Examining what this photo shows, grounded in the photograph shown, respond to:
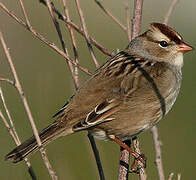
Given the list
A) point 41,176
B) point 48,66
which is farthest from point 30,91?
point 41,176

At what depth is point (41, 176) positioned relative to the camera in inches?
209

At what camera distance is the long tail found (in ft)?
12.4

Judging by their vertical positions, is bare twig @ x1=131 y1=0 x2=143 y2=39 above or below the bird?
above

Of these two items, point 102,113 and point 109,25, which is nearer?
point 102,113

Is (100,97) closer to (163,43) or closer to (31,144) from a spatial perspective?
(31,144)

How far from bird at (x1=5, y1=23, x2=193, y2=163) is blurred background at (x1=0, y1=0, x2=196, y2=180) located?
7.3 inches

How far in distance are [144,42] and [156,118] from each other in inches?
29.7

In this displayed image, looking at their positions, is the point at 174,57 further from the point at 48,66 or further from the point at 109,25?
the point at 109,25

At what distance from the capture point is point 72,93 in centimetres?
438

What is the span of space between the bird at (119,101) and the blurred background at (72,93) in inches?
7.3

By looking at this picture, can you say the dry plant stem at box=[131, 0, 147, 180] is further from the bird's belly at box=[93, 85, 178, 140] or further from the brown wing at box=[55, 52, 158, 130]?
the brown wing at box=[55, 52, 158, 130]

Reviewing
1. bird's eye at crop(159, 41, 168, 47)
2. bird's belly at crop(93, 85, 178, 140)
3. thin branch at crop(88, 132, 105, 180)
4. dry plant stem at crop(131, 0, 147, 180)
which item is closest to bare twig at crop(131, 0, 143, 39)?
dry plant stem at crop(131, 0, 147, 180)

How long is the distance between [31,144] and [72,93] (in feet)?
2.23

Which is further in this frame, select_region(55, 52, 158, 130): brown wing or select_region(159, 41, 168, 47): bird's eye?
select_region(159, 41, 168, 47): bird's eye
